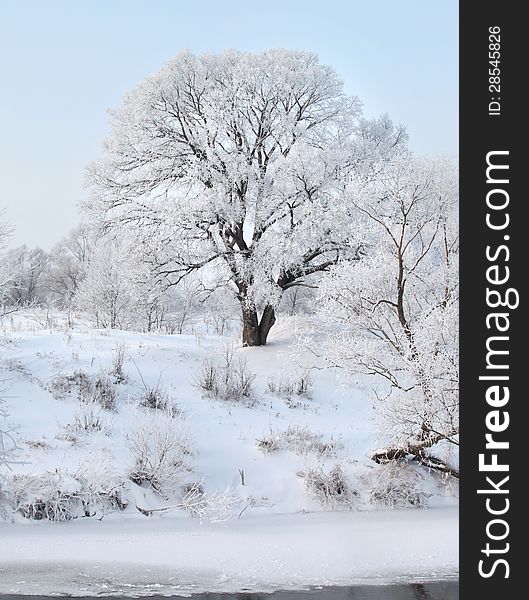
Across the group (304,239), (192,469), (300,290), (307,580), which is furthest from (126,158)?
(300,290)

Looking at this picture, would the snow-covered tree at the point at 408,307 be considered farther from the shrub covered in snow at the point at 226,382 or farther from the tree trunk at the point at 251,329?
the tree trunk at the point at 251,329

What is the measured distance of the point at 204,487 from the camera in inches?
557

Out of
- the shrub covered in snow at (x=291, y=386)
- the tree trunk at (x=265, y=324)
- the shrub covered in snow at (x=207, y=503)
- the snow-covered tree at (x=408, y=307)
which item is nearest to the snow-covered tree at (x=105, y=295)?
the tree trunk at (x=265, y=324)

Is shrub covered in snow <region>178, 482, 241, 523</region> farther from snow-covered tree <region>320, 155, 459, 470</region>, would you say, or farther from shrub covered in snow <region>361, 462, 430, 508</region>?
snow-covered tree <region>320, 155, 459, 470</region>

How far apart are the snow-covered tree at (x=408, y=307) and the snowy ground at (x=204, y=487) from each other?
1591 mm

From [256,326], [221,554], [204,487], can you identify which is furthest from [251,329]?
[221,554]

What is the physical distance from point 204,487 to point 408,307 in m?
5.57

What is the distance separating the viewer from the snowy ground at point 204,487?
1058 cm

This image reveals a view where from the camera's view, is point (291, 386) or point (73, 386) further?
point (291, 386)

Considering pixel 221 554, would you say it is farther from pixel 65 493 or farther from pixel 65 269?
pixel 65 269

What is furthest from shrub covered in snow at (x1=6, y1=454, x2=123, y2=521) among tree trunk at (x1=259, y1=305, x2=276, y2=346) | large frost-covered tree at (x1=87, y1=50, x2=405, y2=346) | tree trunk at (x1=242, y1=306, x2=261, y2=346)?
tree trunk at (x1=259, y1=305, x2=276, y2=346)

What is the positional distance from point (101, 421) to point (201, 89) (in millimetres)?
11404

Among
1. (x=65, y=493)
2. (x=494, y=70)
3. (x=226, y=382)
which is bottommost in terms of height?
(x=65, y=493)

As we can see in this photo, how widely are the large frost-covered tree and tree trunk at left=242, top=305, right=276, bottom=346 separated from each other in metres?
0.03
